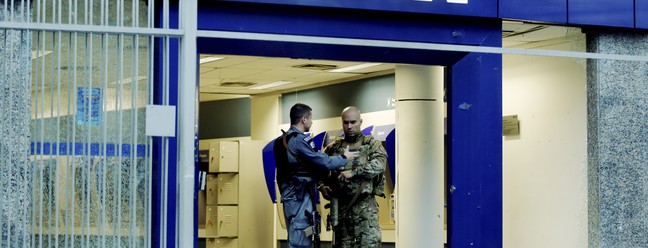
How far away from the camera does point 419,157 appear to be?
11102 millimetres

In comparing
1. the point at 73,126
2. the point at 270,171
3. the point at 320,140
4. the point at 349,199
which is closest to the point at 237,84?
the point at 270,171

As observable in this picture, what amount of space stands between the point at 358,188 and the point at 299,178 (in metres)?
0.68

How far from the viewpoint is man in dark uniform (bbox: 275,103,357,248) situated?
32.2 ft

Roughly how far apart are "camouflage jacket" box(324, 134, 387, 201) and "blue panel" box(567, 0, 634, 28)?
2.07 metres

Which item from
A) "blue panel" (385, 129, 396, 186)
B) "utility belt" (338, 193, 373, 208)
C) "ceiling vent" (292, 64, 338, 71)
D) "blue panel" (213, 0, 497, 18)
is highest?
"ceiling vent" (292, 64, 338, 71)

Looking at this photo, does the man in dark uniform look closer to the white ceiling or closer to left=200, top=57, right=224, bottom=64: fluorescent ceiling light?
the white ceiling

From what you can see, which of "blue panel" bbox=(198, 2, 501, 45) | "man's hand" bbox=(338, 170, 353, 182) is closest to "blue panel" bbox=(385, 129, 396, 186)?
"man's hand" bbox=(338, 170, 353, 182)

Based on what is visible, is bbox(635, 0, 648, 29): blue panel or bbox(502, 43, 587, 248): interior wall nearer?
bbox(635, 0, 648, 29): blue panel

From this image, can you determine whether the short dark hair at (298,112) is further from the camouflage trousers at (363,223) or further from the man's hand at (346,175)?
the camouflage trousers at (363,223)

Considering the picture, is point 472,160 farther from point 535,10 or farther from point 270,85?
point 270,85

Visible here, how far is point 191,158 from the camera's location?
20.4 feet

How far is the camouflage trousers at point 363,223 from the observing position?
10312mm

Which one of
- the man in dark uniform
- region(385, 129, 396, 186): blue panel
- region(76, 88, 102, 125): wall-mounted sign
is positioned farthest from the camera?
region(385, 129, 396, 186): blue panel

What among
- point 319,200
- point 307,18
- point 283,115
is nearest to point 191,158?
point 307,18
